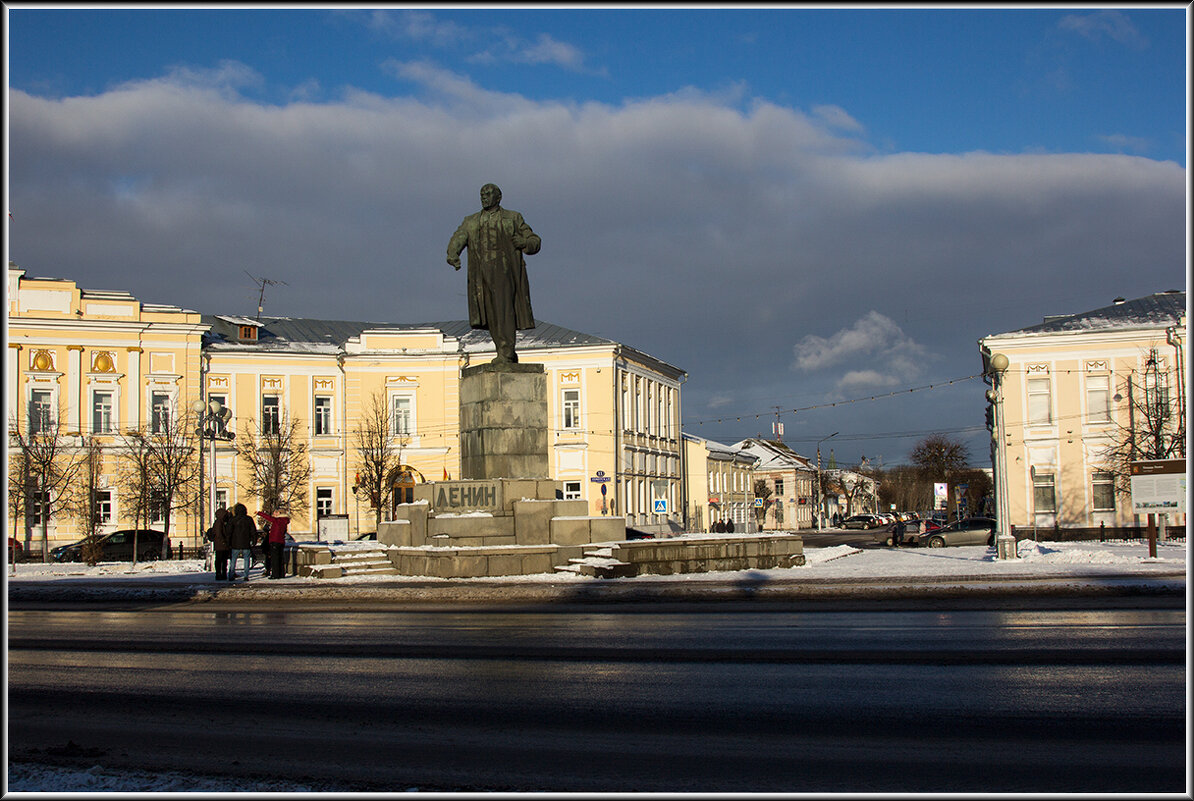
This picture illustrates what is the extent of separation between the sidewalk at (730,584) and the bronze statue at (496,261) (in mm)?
5297

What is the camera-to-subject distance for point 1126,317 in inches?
2098

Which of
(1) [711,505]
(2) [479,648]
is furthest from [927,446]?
(2) [479,648]

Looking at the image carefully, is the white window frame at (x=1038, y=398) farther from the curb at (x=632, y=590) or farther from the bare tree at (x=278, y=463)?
the bare tree at (x=278, y=463)

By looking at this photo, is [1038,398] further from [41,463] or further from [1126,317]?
[41,463]

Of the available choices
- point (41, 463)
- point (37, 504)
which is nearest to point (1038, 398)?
point (41, 463)

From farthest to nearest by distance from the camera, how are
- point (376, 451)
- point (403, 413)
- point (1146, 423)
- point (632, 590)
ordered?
point (403, 413) → point (376, 451) → point (1146, 423) → point (632, 590)

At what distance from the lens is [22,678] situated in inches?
372

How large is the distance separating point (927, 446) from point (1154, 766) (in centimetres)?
10666

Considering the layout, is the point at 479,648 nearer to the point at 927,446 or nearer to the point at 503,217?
the point at 503,217

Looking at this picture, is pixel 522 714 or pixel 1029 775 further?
pixel 522 714

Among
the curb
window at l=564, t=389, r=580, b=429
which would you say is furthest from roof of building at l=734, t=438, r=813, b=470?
the curb

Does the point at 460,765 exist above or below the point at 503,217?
below

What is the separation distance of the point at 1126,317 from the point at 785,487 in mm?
53575

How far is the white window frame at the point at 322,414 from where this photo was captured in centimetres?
5994
